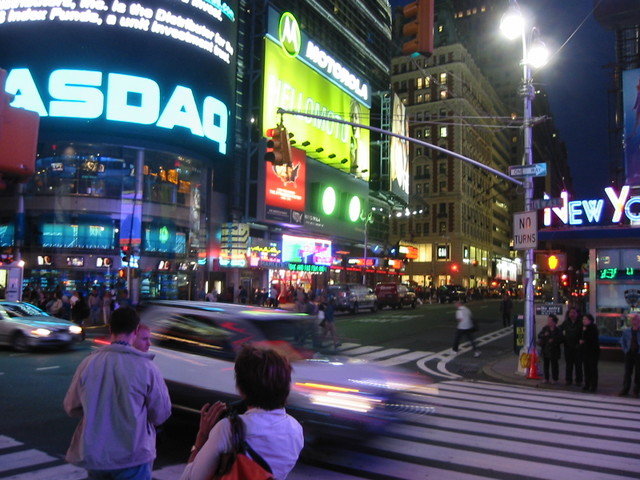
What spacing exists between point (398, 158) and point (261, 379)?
6147cm

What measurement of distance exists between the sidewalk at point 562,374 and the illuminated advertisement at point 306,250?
29.0 meters

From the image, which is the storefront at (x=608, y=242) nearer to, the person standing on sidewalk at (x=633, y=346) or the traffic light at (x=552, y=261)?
the traffic light at (x=552, y=261)

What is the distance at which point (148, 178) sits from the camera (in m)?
35.7

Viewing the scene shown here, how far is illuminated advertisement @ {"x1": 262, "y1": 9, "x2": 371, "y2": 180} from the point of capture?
43438mm

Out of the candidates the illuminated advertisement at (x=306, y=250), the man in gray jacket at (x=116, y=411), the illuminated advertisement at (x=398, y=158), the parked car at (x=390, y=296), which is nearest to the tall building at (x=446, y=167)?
the illuminated advertisement at (x=398, y=158)

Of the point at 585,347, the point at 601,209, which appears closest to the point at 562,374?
the point at 585,347

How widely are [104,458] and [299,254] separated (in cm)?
4384

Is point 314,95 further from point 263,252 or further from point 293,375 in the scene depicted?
point 293,375

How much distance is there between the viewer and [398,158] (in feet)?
206

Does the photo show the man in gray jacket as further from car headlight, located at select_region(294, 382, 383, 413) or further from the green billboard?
the green billboard

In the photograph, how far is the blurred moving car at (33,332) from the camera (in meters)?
15.3

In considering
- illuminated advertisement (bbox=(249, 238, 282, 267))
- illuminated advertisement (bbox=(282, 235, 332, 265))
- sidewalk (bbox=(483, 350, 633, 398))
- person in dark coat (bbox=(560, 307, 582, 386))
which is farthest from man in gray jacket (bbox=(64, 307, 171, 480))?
illuminated advertisement (bbox=(282, 235, 332, 265))

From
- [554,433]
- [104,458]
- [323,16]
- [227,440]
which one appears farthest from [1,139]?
[323,16]

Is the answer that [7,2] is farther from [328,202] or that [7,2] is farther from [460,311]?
[460,311]
